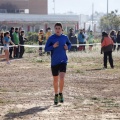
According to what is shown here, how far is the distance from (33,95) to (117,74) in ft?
16.8

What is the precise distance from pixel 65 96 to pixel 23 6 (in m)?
64.6

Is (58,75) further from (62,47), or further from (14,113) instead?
(14,113)

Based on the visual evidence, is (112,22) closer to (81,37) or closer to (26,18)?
(26,18)

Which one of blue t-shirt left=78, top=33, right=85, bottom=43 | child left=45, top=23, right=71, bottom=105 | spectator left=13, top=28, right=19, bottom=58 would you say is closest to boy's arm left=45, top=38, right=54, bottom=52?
child left=45, top=23, right=71, bottom=105

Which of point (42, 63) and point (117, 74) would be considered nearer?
point (117, 74)

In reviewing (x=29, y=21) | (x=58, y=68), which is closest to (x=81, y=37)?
(x=58, y=68)

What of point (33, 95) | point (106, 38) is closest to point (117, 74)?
point (106, 38)

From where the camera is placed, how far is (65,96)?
35.6 ft

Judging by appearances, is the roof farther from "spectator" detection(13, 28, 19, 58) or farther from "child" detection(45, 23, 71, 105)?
"child" detection(45, 23, 71, 105)

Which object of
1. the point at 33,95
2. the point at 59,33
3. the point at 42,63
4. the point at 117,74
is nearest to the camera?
the point at 59,33

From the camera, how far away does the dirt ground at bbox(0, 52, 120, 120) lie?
865cm

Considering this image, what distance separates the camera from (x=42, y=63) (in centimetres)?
2058

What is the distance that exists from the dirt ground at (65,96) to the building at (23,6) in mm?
57289

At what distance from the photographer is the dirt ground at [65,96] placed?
340 inches
